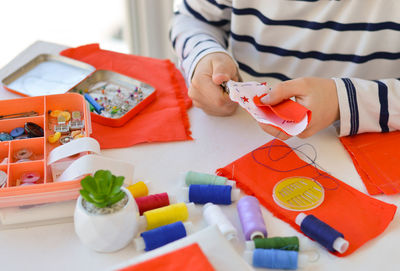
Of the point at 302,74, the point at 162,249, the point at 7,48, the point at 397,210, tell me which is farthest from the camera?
the point at 7,48

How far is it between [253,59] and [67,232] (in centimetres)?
62

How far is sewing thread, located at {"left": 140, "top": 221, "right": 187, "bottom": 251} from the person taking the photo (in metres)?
0.61

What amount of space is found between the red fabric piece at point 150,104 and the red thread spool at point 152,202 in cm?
17

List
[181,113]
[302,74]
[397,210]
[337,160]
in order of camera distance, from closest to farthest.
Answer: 1. [397,210]
2. [337,160]
3. [181,113]
4. [302,74]

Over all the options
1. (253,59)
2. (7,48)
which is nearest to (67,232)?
(253,59)

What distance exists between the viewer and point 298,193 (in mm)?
709

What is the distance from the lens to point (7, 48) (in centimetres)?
217

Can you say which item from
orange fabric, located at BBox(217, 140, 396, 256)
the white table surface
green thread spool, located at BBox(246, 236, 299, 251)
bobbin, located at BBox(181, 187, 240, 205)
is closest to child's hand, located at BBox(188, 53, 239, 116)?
the white table surface

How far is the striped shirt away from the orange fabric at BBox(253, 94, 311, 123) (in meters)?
0.11

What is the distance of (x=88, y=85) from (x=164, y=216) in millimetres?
453

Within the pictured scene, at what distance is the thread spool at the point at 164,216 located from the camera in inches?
25.3

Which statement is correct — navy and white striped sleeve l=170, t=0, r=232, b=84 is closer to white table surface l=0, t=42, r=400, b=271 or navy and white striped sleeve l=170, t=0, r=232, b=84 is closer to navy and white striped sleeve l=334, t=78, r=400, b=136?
white table surface l=0, t=42, r=400, b=271

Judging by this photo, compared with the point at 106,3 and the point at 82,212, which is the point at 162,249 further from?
the point at 106,3

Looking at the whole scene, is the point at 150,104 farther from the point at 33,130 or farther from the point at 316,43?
the point at 316,43
